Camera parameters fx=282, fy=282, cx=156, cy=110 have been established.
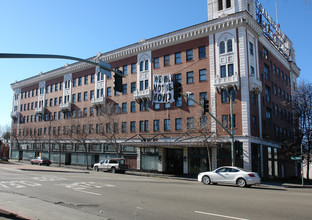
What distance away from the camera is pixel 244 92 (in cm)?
3331

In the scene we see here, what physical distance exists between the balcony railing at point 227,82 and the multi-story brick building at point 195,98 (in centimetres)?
12

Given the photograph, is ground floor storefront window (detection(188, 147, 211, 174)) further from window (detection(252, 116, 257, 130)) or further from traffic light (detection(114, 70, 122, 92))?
traffic light (detection(114, 70, 122, 92))

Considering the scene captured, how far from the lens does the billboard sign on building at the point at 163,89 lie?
39362 millimetres

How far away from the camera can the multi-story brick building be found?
33.8 m

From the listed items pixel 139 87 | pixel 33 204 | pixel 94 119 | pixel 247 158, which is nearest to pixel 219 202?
pixel 33 204

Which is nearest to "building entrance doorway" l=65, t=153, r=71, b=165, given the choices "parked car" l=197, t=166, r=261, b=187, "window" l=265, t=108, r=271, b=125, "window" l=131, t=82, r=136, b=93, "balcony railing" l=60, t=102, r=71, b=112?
"balcony railing" l=60, t=102, r=71, b=112

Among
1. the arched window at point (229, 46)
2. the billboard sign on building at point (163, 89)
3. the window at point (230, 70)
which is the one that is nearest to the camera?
the window at point (230, 70)

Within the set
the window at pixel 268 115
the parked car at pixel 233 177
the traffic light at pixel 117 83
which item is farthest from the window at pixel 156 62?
the traffic light at pixel 117 83

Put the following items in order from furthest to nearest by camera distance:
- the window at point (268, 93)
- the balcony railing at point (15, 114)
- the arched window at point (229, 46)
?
the balcony railing at point (15, 114)
the window at point (268, 93)
the arched window at point (229, 46)

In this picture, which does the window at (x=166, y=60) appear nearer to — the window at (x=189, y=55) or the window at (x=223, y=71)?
the window at (x=189, y=55)

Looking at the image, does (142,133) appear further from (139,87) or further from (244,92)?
(244,92)

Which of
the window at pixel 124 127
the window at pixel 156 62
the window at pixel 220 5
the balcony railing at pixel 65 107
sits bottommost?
the window at pixel 124 127

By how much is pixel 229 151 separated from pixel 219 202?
2195cm

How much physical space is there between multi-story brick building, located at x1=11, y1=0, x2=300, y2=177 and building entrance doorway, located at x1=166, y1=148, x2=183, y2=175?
13 cm
